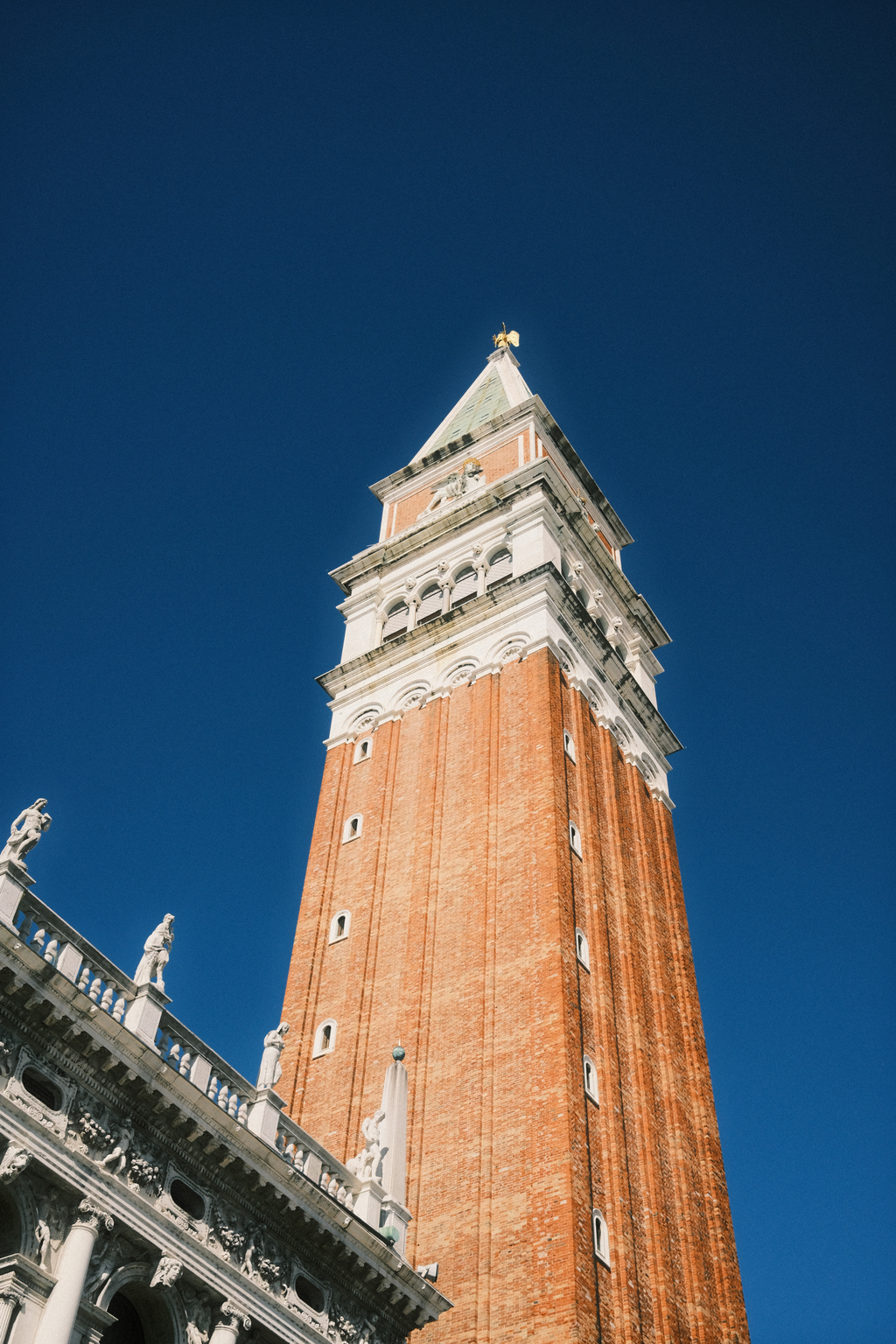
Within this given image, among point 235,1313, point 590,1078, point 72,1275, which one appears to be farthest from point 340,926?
A: point 72,1275

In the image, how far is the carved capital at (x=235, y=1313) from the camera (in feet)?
57.4

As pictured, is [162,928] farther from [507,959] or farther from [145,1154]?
[507,959]

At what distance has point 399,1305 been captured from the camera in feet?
67.7

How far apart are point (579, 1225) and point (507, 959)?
6879mm

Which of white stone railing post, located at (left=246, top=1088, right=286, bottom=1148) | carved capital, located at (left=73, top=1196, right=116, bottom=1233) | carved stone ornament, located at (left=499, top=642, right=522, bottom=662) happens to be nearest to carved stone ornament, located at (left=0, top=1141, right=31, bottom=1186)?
carved capital, located at (left=73, top=1196, right=116, bottom=1233)

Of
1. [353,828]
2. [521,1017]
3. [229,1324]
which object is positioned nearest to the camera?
[229,1324]

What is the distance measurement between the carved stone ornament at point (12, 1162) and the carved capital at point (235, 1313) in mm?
3796

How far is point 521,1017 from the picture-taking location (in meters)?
29.6

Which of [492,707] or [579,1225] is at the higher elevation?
[492,707]

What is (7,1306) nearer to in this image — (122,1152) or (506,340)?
(122,1152)

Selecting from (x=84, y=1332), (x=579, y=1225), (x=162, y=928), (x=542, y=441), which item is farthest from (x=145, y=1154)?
(x=542, y=441)

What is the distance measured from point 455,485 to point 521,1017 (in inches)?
948

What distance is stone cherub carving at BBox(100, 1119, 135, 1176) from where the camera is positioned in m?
16.6

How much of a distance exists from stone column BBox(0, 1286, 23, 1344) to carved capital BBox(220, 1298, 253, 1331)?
3.38 metres
